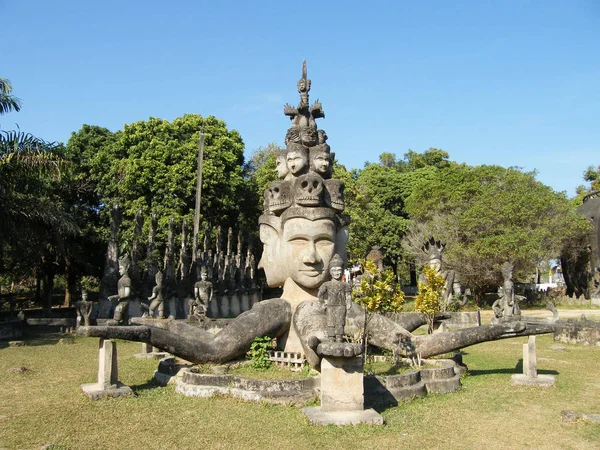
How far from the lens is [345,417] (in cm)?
683

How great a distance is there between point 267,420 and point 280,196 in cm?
443

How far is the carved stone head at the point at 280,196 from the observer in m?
10.2

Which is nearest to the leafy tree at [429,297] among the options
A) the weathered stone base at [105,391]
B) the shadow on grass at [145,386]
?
the shadow on grass at [145,386]

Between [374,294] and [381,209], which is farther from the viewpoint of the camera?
[381,209]

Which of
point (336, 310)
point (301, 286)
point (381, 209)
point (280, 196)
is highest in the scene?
point (381, 209)

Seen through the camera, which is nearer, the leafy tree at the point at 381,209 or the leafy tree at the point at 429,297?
the leafy tree at the point at 429,297

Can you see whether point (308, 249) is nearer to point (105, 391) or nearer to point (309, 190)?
point (309, 190)

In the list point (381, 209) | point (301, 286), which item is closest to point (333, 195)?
point (301, 286)

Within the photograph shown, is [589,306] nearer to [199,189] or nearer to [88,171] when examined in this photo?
[199,189]

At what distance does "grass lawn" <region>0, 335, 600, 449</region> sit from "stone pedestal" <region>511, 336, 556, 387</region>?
0.16 metres

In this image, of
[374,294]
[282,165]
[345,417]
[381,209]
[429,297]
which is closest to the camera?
[345,417]

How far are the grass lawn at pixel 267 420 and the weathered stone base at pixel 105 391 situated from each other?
5.3 inches

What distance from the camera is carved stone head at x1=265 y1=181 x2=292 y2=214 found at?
1021 cm

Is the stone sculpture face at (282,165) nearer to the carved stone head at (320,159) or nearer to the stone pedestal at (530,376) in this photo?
the carved stone head at (320,159)
